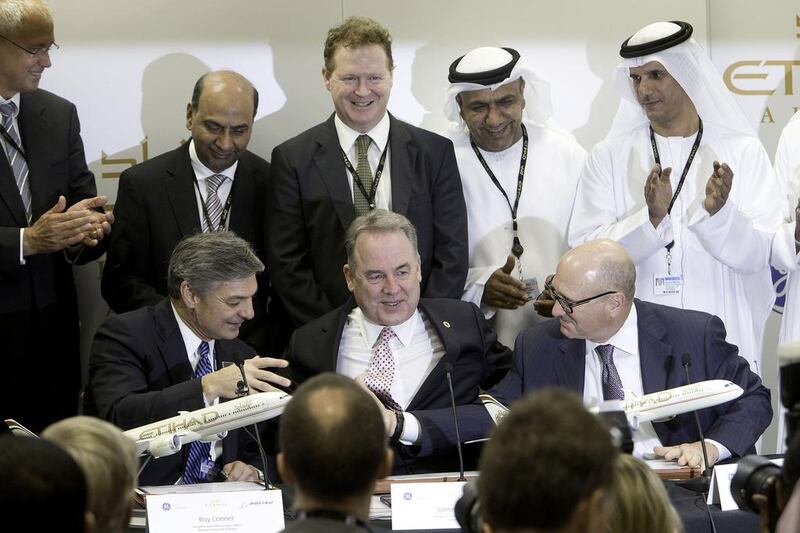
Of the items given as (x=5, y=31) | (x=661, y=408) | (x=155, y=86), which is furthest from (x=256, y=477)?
(x=155, y=86)

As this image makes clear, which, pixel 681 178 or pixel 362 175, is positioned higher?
pixel 362 175

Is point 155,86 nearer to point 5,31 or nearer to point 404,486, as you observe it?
point 5,31

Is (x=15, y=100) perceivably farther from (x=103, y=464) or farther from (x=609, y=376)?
(x=103, y=464)

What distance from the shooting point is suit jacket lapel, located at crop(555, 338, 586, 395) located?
14.0 feet

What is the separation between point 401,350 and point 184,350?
768 mm

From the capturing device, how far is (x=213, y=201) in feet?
17.2

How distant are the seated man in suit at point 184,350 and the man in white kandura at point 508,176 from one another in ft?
3.96

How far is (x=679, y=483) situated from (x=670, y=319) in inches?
31.0

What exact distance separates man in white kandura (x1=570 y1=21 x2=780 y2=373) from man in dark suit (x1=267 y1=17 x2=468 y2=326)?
0.59 m

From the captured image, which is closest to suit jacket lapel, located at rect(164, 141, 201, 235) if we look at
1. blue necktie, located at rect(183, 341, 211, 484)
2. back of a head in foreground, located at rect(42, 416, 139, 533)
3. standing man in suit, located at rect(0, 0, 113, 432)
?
standing man in suit, located at rect(0, 0, 113, 432)

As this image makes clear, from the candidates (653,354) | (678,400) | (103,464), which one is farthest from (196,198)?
(103,464)

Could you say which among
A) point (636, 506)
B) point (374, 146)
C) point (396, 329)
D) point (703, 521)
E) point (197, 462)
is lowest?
point (703, 521)

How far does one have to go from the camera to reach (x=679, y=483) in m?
3.68

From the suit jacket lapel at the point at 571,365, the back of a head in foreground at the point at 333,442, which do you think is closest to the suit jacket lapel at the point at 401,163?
the suit jacket lapel at the point at 571,365
